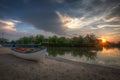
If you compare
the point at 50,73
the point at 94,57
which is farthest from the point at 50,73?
the point at 94,57

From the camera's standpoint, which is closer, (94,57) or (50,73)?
(50,73)

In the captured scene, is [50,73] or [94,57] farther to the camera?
[94,57]

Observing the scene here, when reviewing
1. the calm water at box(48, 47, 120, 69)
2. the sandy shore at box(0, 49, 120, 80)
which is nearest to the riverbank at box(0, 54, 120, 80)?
the sandy shore at box(0, 49, 120, 80)

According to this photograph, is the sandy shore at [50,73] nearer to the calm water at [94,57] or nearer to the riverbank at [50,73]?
the riverbank at [50,73]

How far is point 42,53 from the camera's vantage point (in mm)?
12570

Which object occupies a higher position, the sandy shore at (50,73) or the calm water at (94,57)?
the sandy shore at (50,73)

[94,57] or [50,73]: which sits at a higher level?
[50,73]

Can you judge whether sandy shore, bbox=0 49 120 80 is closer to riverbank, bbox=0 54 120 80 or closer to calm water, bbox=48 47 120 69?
riverbank, bbox=0 54 120 80

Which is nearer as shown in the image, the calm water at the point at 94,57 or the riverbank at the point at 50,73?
the riverbank at the point at 50,73

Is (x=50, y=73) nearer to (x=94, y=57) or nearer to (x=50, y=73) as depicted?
(x=50, y=73)

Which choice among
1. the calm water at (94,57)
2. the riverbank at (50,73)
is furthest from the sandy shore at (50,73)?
the calm water at (94,57)

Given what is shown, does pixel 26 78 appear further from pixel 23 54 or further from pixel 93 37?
pixel 93 37

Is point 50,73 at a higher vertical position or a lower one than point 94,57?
higher

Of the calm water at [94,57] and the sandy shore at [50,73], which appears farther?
the calm water at [94,57]
